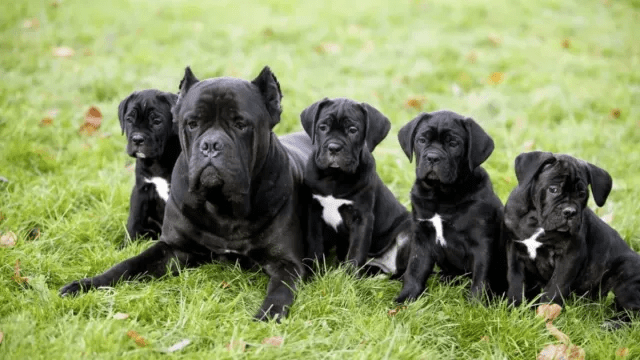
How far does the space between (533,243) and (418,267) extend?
2.65 ft

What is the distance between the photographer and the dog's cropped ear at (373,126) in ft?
16.5

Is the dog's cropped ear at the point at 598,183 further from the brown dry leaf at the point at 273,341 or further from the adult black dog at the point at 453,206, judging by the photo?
the brown dry leaf at the point at 273,341

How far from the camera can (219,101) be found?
4277 mm

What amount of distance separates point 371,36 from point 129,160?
5.64 metres

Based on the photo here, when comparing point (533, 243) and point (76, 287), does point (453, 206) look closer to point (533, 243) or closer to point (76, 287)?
point (533, 243)

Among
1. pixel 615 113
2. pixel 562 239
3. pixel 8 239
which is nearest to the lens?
pixel 562 239

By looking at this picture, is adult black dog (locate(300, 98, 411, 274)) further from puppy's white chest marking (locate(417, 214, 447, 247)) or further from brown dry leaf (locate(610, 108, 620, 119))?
brown dry leaf (locate(610, 108, 620, 119))

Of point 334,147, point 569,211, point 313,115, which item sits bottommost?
point 569,211

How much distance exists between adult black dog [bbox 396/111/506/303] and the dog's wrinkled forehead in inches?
47.9

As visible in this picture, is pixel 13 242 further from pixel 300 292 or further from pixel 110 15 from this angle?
pixel 110 15

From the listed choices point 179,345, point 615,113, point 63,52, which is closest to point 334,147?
point 179,345

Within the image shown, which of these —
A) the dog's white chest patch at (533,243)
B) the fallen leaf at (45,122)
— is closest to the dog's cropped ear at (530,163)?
the dog's white chest patch at (533,243)

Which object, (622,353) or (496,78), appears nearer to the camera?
(622,353)

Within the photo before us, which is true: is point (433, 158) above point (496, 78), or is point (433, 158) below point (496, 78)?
above
